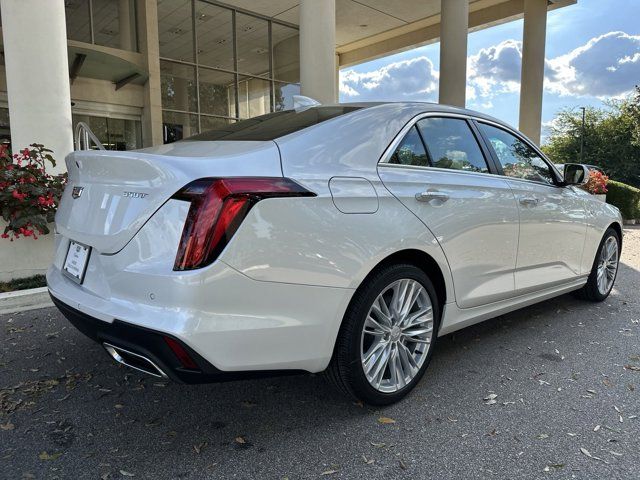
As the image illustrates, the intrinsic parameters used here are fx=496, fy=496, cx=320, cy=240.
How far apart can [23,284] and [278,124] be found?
370 cm

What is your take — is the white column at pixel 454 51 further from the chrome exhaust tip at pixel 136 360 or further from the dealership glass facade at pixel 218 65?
the chrome exhaust tip at pixel 136 360

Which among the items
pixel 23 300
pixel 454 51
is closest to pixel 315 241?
pixel 23 300

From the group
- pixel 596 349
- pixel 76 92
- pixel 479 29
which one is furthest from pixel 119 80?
pixel 596 349

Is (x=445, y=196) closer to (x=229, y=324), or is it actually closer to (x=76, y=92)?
(x=229, y=324)

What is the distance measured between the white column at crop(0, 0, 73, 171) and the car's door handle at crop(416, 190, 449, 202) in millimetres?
4767

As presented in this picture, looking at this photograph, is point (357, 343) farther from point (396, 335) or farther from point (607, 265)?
point (607, 265)

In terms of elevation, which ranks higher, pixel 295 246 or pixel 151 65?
pixel 151 65

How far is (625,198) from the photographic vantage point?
13.9 m

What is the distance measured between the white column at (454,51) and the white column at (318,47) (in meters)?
4.88

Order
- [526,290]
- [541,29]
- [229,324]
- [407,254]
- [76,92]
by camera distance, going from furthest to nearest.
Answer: [541,29]
[76,92]
[526,290]
[407,254]
[229,324]

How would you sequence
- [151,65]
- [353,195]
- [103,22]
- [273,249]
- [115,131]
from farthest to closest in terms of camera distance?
[115,131] < [151,65] < [103,22] < [353,195] < [273,249]

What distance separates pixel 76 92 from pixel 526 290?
1302cm

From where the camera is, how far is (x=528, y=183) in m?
3.74

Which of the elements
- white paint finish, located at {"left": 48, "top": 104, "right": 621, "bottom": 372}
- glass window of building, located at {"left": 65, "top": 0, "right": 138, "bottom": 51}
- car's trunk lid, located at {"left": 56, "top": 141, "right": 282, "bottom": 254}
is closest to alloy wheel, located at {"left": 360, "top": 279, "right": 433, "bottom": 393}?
white paint finish, located at {"left": 48, "top": 104, "right": 621, "bottom": 372}
